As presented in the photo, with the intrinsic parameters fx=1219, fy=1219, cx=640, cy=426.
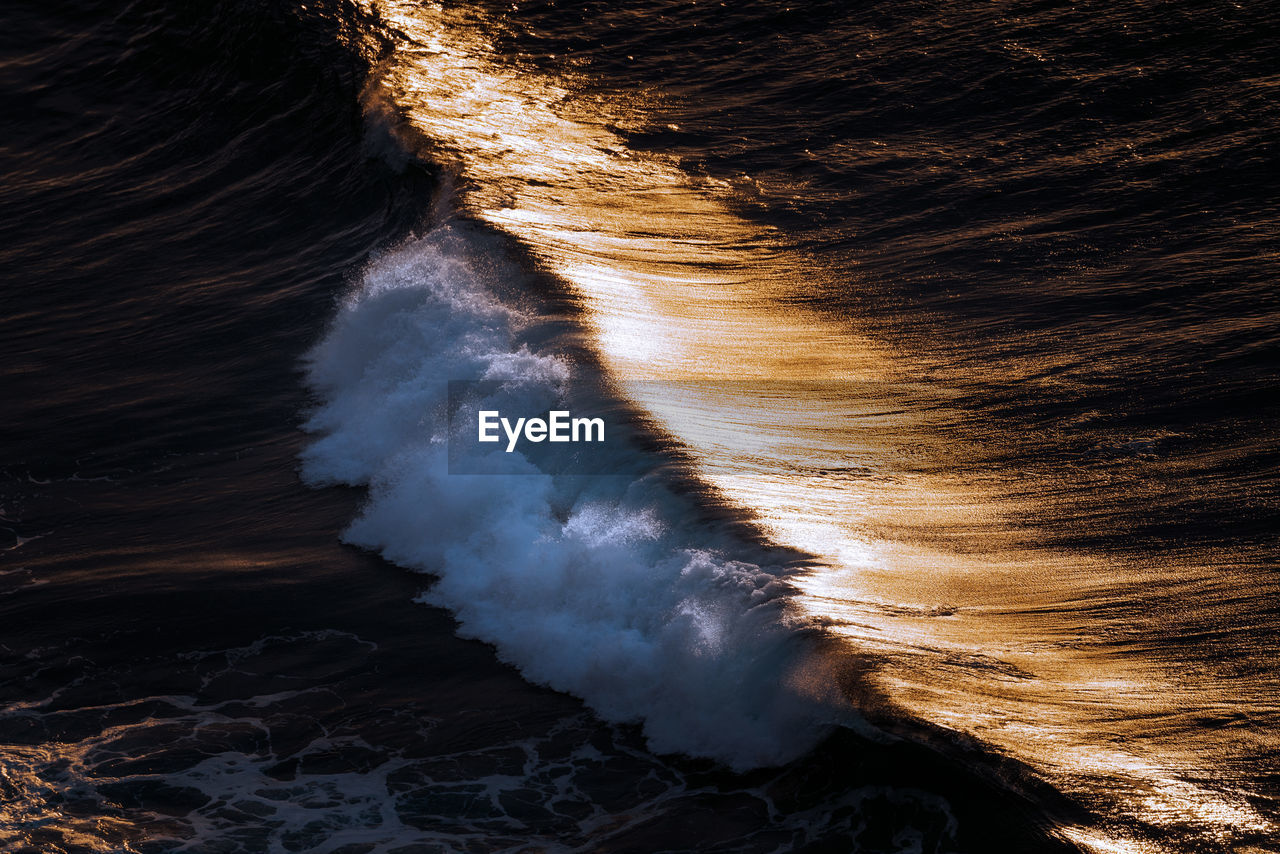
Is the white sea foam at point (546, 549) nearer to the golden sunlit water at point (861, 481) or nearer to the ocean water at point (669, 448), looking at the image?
the ocean water at point (669, 448)

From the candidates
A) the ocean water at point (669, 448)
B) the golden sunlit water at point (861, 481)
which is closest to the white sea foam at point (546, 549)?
the ocean water at point (669, 448)

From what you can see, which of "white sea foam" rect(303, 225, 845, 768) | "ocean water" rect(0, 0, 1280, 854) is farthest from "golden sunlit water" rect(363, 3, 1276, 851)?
"white sea foam" rect(303, 225, 845, 768)

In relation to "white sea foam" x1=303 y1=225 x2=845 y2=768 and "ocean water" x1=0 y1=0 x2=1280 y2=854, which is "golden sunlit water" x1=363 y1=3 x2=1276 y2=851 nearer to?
"ocean water" x1=0 y1=0 x2=1280 y2=854

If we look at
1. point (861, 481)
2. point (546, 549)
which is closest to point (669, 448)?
point (546, 549)

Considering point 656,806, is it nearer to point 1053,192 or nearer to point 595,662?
point 595,662

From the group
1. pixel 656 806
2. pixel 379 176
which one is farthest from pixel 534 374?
pixel 379 176
